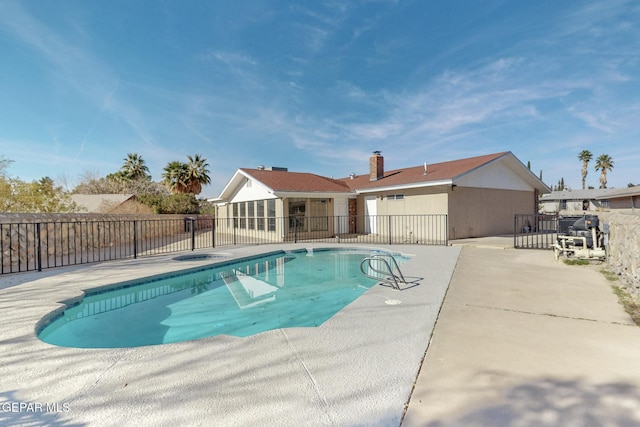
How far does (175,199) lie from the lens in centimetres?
2106

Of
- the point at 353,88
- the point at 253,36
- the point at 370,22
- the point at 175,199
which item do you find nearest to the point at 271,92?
the point at 253,36

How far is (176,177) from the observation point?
27766 mm

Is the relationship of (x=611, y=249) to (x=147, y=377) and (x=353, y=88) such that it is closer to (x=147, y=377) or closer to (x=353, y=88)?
(x=147, y=377)

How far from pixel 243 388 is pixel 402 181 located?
13.4 m

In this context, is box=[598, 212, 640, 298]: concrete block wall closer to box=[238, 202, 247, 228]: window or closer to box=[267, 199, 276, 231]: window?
box=[267, 199, 276, 231]: window

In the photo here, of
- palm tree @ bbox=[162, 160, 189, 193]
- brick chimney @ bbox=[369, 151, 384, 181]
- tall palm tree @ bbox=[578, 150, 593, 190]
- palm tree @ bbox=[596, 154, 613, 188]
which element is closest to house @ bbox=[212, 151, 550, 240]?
brick chimney @ bbox=[369, 151, 384, 181]

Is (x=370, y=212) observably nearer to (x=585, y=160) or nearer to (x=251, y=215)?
(x=251, y=215)

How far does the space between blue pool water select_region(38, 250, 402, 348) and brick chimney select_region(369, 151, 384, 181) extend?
353 inches

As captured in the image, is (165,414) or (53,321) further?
(53,321)

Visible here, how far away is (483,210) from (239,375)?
14.9 metres

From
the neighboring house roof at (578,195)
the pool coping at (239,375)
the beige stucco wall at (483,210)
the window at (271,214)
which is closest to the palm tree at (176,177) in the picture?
the window at (271,214)

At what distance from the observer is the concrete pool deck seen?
192cm

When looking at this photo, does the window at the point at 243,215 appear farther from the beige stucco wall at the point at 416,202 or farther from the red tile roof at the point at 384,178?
the beige stucco wall at the point at 416,202

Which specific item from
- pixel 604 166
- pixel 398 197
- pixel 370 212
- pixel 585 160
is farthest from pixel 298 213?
pixel 585 160
